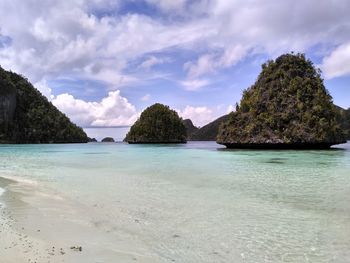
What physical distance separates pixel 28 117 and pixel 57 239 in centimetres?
13092

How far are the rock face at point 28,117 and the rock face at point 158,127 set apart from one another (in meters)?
31.8

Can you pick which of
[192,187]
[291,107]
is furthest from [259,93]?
[192,187]

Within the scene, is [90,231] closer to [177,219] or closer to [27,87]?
[177,219]

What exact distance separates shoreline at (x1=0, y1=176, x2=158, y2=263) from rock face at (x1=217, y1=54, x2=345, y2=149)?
127 ft

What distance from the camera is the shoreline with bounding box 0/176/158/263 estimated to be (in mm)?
4570

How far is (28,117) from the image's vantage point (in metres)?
127

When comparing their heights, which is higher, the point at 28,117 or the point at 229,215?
the point at 28,117

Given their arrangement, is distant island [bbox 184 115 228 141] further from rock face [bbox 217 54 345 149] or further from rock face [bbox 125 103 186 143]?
rock face [bbox 217 54 345 149]

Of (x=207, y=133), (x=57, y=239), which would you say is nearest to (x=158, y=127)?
(x=207, y=133)

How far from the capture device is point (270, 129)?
4591 centimetres

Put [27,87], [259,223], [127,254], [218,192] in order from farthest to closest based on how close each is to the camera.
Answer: [27,87] < [218,192] < [259,223] < [127,254]

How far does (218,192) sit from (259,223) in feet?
12.3

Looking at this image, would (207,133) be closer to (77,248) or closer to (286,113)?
(286,113)

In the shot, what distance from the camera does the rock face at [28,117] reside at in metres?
118
